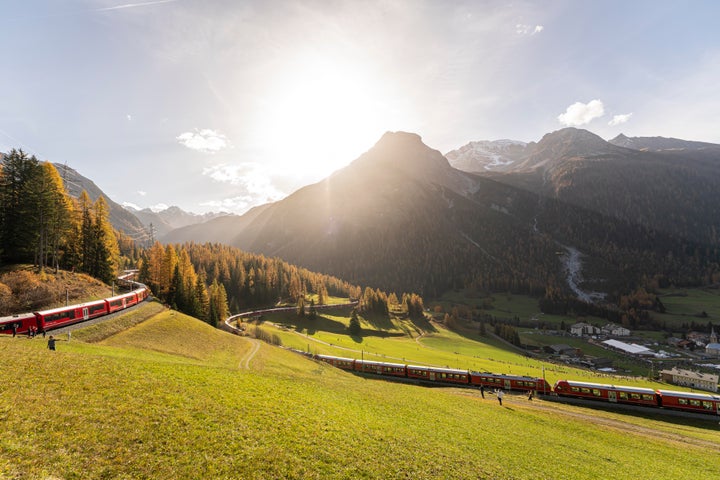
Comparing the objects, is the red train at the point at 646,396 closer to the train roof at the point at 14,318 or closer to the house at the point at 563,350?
the train roof at the point at 14,318

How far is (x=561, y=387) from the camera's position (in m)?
50.8

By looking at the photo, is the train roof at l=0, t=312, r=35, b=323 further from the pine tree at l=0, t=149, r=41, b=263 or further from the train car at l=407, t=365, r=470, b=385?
the train car at l=407, t=365, r=470, b=385

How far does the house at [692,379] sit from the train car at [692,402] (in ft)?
187

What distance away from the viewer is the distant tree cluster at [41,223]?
53656mm

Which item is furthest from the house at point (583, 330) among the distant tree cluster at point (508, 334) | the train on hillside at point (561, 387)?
the train on hillside at point (561, 387)

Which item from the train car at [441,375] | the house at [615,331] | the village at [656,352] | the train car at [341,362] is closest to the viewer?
the train car at [441,375]

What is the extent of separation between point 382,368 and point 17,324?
177 feet

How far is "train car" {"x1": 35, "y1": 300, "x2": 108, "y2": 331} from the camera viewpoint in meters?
36.7

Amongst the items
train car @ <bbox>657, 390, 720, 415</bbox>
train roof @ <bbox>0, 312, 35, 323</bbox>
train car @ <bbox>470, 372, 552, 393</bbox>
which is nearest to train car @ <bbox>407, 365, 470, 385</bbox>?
train car @ <bbox>470, 372, 552, 393</bbox>

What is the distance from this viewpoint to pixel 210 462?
13.5 m

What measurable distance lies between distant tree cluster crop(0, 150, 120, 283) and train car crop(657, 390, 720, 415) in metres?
100

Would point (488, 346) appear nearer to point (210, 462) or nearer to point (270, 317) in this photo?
point (270, 317)

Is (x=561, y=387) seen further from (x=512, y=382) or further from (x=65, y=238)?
(x=65, y=238)

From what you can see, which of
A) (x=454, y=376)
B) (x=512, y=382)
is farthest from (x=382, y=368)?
(x=512, y=382)
